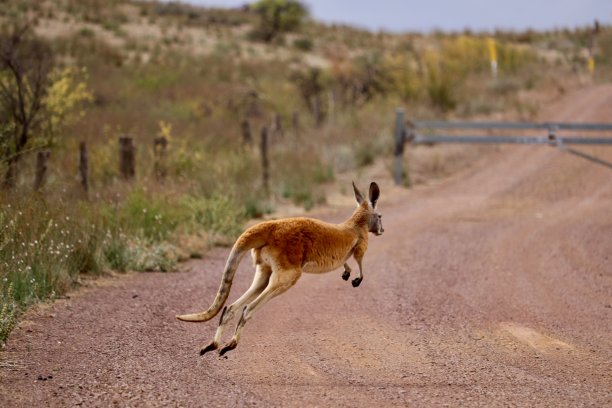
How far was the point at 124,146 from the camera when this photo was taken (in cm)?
1590

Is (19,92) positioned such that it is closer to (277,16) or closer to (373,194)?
(373,194)

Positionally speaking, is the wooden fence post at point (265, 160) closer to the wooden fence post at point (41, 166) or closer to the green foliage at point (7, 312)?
the wooden fence post at point (41, 166)

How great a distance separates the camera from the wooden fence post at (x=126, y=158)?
15.9m

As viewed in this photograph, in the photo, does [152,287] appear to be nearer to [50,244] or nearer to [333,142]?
[50,244]

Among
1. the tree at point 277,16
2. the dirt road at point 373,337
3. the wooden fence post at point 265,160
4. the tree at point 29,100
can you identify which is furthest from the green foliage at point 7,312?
the tree at point 277,16

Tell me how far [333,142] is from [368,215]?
19.4m

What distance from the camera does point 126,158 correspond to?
52.4 ft

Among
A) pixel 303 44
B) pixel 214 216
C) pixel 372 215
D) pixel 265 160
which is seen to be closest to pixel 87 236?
pixel 214 216

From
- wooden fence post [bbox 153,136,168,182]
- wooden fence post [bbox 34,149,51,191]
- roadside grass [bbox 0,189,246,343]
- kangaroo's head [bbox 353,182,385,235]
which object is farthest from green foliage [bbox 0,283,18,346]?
wooden fence post [bbox 153,136,168,182]

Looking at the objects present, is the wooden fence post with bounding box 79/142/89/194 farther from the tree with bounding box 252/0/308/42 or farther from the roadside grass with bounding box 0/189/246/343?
the tree with bounding box 252/0/308/42

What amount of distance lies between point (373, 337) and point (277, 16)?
208ft

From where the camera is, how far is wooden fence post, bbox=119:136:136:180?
15.9 metres

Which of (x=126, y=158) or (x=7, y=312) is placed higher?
(x=126, y=158)

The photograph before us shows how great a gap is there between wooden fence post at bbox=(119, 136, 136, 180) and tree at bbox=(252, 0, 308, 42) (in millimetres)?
49998
